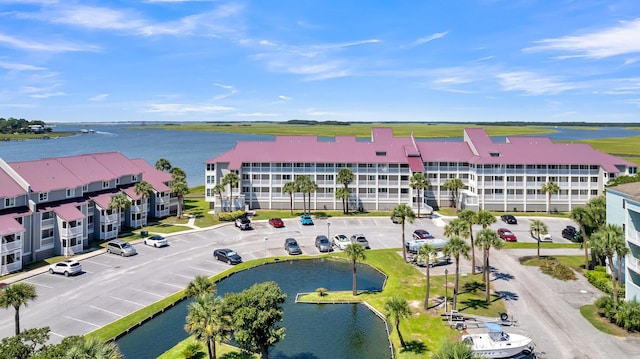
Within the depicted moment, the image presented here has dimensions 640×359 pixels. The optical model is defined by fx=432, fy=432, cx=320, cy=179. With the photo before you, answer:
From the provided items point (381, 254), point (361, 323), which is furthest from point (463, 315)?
point (381, 254)

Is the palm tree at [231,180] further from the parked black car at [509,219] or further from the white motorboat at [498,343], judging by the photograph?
A: the white motorboat at [498,343]

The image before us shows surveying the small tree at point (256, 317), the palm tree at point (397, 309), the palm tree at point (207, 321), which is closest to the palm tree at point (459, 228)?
the palm tree at point (397, 309)

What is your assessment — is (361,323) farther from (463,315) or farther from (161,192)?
(161,192)

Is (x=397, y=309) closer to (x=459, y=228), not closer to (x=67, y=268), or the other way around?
(x=459, y=228)

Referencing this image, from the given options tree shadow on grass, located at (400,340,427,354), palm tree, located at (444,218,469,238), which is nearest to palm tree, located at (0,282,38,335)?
tree shadow on grass, located at (400,340,427,354)

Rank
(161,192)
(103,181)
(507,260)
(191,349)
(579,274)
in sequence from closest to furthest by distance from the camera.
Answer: (191,349) → (579,274) → (507,260) → (103,181) → (161,192)

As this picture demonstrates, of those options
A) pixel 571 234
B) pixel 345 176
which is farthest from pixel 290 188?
pixel 571 234
